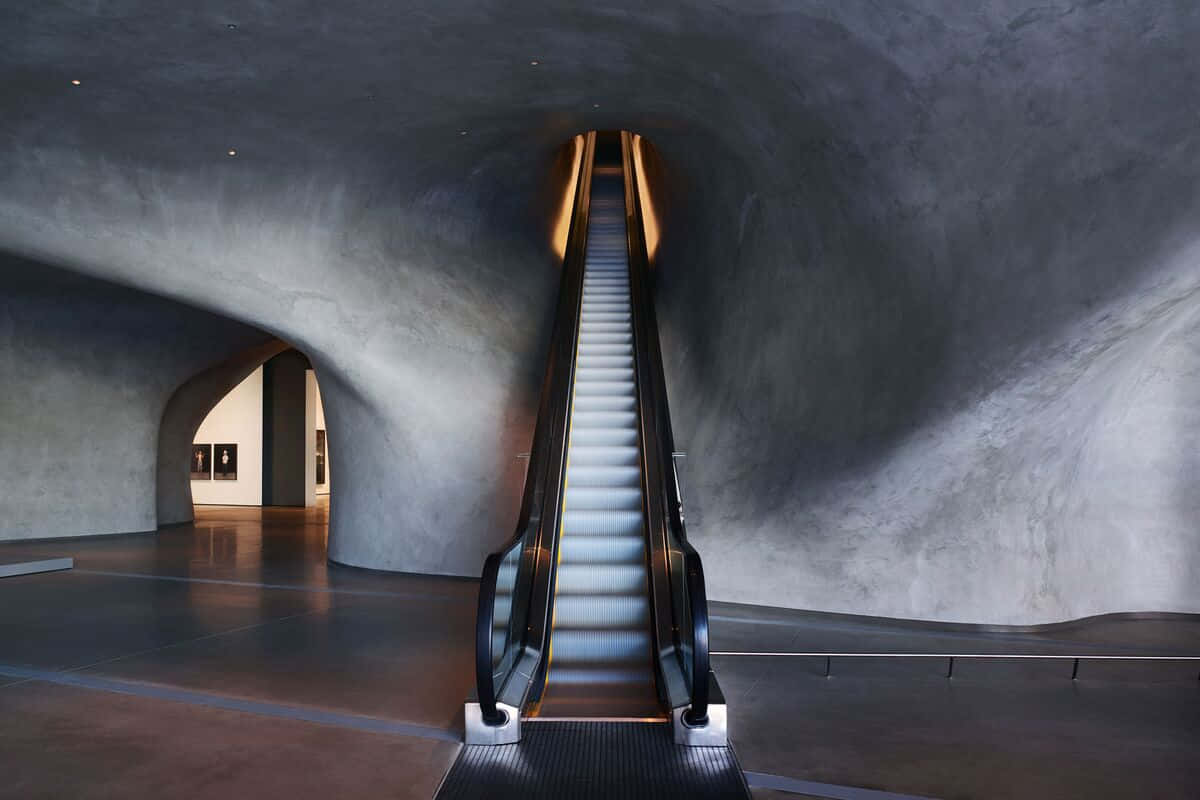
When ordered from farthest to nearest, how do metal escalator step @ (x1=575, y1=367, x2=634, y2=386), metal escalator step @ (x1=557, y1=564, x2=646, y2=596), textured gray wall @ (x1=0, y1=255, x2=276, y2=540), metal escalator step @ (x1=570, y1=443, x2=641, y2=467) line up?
textured gray wall @ (x1=0, y1=255, x2=276, y2=540) < metal escalator step @ (x1=575, y1=367, x2=634, y2=386) < metal escalator step @ (x1=570, y1=443, x2=641, y2=467) < metal escalator step @ (x1=557, y1=564, x2=646, y2=596)

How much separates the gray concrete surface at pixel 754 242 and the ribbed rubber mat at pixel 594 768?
13.1ft

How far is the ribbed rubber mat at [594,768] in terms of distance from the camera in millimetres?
4242

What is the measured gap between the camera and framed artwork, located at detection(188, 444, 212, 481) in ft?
85.0

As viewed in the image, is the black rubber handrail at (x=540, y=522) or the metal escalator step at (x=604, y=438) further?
the metal escalator step at (x=604, y=438)

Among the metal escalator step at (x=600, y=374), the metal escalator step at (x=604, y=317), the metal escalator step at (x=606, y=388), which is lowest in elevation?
the metal escalator step at (x=606, y=388)

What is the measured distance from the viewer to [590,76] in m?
7.82

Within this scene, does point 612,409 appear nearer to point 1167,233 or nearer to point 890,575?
point 890,575

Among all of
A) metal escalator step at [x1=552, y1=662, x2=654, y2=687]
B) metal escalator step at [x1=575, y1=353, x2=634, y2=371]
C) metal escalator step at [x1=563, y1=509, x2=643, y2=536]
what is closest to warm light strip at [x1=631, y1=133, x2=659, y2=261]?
metal escalator step at [x1=575, y1=353, x2=634, y2=371]

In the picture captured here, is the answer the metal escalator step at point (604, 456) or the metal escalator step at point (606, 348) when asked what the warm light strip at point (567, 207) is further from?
the metal escalator step at point (604, 456)

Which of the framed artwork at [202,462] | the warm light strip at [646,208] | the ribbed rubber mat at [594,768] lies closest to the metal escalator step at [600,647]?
the ribbed rubber mat at [594,768]

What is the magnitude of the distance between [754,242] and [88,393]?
41.7ft

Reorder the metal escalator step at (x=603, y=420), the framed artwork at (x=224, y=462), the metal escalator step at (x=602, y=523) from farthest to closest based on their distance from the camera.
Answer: the framed artwork at (x=224, y=462) → the metal escalator step at (x=603, y=420) → the metal escalator step at (x=602, y=523)

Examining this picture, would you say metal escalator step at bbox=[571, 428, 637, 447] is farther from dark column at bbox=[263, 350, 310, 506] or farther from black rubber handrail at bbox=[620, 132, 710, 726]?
dark column at bbox=[263, 350, 310, 506]

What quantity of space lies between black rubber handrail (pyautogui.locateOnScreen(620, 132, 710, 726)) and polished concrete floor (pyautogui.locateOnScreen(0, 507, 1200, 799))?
21.6 inches
